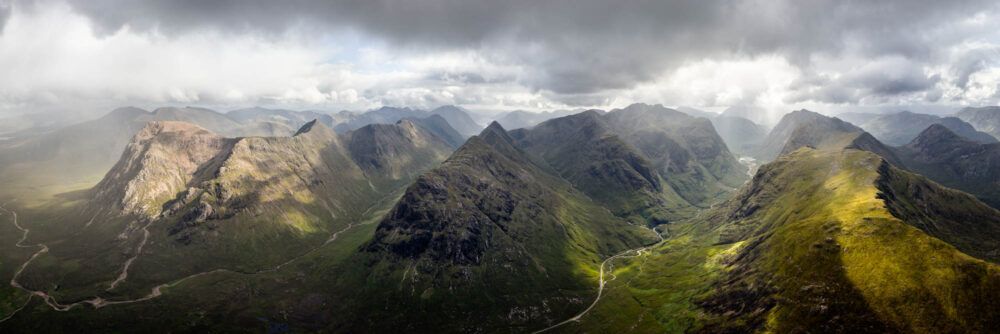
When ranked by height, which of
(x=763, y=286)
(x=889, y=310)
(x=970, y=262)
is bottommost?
(x=763, y=286)

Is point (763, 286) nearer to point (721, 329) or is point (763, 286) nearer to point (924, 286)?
point (721, 329)

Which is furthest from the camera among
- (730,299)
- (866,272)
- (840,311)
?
(730,299)

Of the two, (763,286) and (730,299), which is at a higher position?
(763,286)

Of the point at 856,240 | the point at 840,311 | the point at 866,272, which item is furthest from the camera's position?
the point at 856,240

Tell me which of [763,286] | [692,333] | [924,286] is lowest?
[692,333]

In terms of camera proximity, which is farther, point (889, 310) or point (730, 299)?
point (730, 299)

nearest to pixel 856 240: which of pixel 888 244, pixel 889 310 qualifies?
pixel 888 244

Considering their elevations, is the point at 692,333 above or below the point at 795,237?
below

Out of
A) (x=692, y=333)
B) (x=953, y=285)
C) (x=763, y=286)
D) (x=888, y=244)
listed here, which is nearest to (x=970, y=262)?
(x=953, y=285)

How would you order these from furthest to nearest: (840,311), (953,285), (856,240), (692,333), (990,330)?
(692,333) → (856,240) → (840,311) → (953,285) → (990,330)
